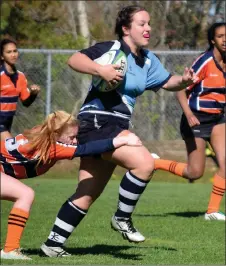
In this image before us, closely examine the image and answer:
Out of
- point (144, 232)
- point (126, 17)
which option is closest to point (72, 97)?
point (144, 232)

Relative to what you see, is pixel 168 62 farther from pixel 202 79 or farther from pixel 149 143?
pixel 202 79

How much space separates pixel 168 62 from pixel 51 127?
35.1 feet

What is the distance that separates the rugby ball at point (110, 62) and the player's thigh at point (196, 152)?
10.6 feet

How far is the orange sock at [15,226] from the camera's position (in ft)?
24.3

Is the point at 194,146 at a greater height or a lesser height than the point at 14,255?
lesser

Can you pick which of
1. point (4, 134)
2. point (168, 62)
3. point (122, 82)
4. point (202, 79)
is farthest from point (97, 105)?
point (168, 62)

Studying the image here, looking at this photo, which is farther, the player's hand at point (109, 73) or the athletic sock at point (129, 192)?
the athletic sock at point (129, 192)

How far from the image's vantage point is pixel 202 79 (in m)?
10.6

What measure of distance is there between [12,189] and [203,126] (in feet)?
12.3

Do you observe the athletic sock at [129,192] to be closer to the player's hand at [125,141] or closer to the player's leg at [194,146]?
the player's hand at [125,141]

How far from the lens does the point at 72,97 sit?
18.0 m

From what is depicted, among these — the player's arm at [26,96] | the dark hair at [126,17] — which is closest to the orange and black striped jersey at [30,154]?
the dark hair at [126,17]

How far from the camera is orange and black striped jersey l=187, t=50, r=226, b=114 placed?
10.6 meters

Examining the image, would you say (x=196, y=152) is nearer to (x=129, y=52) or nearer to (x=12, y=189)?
(x=129, y=52)
